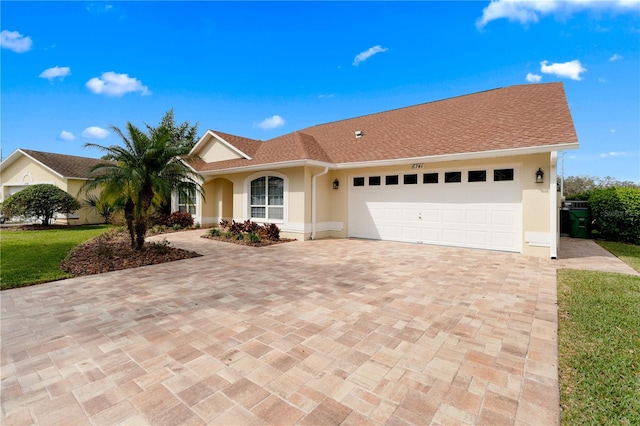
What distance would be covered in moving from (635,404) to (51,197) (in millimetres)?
22141

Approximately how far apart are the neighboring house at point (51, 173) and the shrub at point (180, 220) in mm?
5890

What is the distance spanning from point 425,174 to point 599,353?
8196 mm

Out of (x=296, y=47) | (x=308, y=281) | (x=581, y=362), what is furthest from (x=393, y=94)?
(x=581, y=362)

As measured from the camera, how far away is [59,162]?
63.0ft

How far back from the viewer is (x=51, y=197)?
1564 cm

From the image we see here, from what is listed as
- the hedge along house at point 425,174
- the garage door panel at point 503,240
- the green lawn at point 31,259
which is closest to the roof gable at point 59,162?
the green lawn at point 31,259

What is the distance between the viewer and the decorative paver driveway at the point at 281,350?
7.60 feet

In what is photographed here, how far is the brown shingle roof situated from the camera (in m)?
18.0

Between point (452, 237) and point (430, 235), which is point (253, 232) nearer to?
point (430, 235)

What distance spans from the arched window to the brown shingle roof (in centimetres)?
1063

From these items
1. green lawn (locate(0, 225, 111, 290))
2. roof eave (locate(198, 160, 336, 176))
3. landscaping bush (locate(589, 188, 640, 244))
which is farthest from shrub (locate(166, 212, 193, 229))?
landscaping bush (locate(589, 188, 640, 244))

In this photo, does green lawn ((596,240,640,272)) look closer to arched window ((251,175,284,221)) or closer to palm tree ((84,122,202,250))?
arched window ((251,175,284,221))

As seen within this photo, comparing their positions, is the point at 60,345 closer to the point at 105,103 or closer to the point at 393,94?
the point at 105,103

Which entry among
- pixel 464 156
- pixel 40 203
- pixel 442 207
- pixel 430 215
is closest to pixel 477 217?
pixel 442 207
